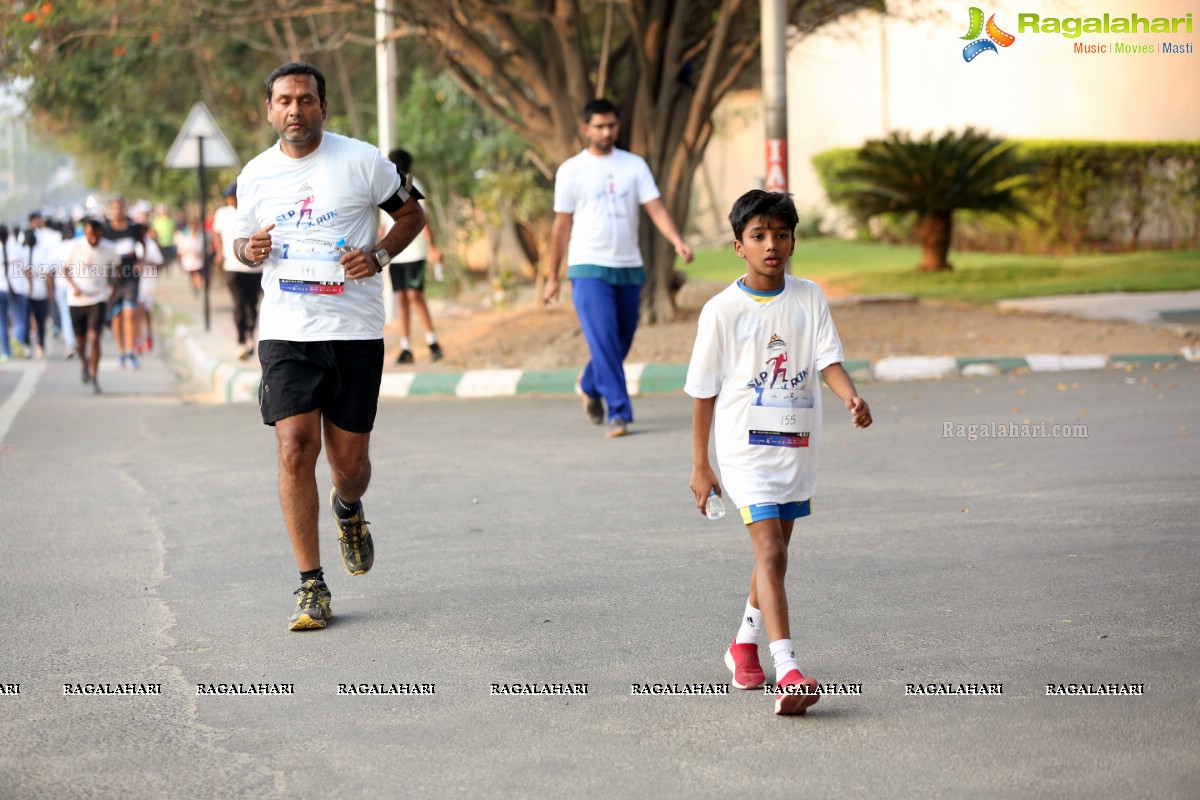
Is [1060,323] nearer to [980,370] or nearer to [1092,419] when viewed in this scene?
[980,370]

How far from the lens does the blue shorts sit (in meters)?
4.85

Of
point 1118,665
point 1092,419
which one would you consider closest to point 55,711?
point 1118,665

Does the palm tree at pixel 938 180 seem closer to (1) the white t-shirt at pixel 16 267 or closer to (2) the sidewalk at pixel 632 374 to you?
(2) the sidewalk at pixel 632 374

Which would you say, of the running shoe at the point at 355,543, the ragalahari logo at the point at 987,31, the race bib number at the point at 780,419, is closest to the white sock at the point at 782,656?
the race bib number at the point at 780,419

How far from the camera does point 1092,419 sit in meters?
10.4

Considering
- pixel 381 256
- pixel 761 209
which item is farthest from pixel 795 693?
pixel 381 256

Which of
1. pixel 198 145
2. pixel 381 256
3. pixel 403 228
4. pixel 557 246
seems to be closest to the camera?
pixel 381 256

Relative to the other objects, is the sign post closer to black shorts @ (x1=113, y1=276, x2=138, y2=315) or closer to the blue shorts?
black shorts @ (x1=113, y1=276, x2=138, y2=315)

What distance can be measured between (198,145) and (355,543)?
17.0m

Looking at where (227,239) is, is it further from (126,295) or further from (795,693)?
(795,693)

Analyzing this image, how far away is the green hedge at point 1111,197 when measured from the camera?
24.7 metres

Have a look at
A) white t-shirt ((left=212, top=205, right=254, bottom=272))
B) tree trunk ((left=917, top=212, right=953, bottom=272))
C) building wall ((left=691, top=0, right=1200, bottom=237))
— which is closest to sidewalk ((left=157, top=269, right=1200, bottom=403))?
white t-shirt ((left=212, top=205, right=254, bottom=272))

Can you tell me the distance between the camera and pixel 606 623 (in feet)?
19.1

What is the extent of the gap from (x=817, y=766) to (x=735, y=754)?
0.23 metres
